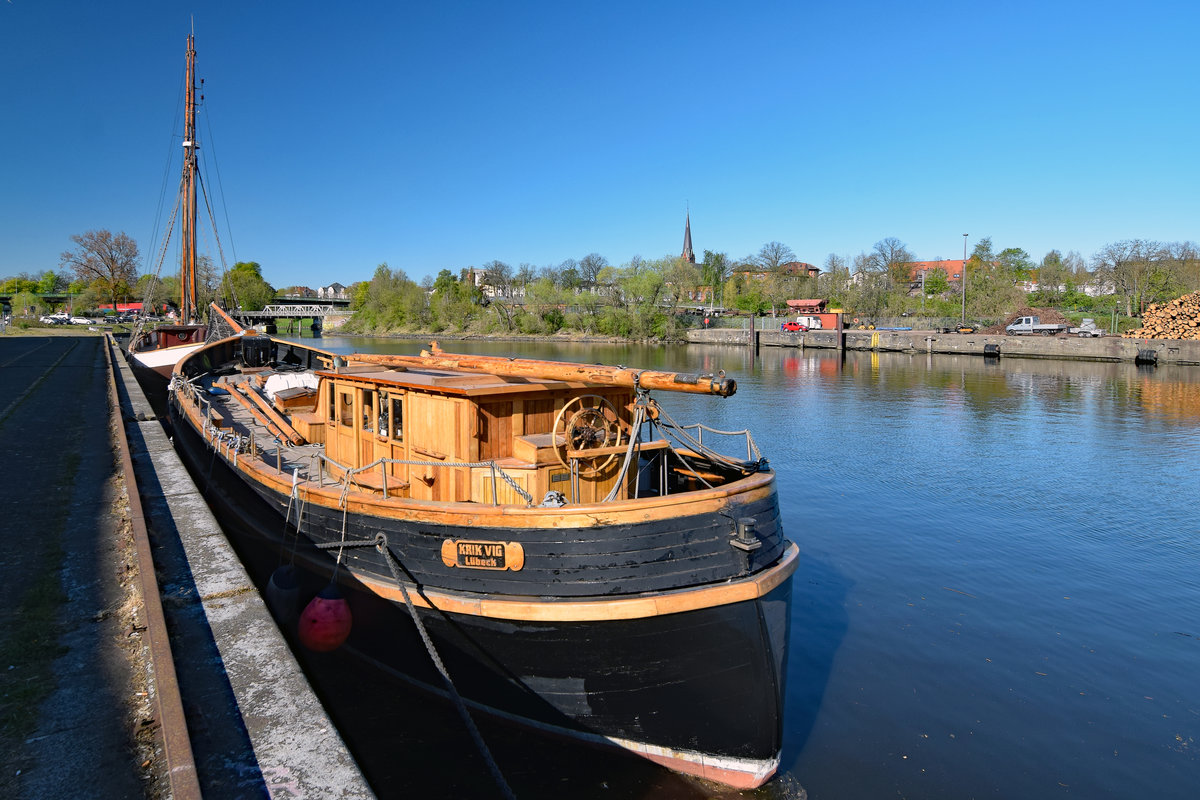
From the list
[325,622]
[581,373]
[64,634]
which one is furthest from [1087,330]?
[64,634]

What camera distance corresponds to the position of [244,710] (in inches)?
179

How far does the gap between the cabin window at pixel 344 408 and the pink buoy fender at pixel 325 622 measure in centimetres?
331

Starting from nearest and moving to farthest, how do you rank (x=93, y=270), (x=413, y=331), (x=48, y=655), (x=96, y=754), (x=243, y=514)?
(x=96, y=754) < (x=48, y=655) < (x=243, y=514) < (x=93, y=270) < (x=413, y=331)

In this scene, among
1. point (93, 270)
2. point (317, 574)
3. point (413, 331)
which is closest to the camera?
point (317, 574)

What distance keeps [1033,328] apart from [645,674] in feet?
229

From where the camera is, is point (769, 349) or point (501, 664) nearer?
point (501, 664)

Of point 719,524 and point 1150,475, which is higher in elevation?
point 719,524

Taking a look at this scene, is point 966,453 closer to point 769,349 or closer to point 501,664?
point 501,664

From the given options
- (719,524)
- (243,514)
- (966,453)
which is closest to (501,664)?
(719,524)

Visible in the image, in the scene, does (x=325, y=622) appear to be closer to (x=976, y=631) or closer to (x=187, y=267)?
(x=976, y=631)

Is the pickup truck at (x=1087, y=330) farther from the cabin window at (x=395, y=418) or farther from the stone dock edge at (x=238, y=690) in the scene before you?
the stone dock edge at (x=238, y=690)

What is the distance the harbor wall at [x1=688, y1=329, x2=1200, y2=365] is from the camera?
49531mm

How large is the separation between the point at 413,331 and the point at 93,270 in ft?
141

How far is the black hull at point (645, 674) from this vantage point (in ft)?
21.6
